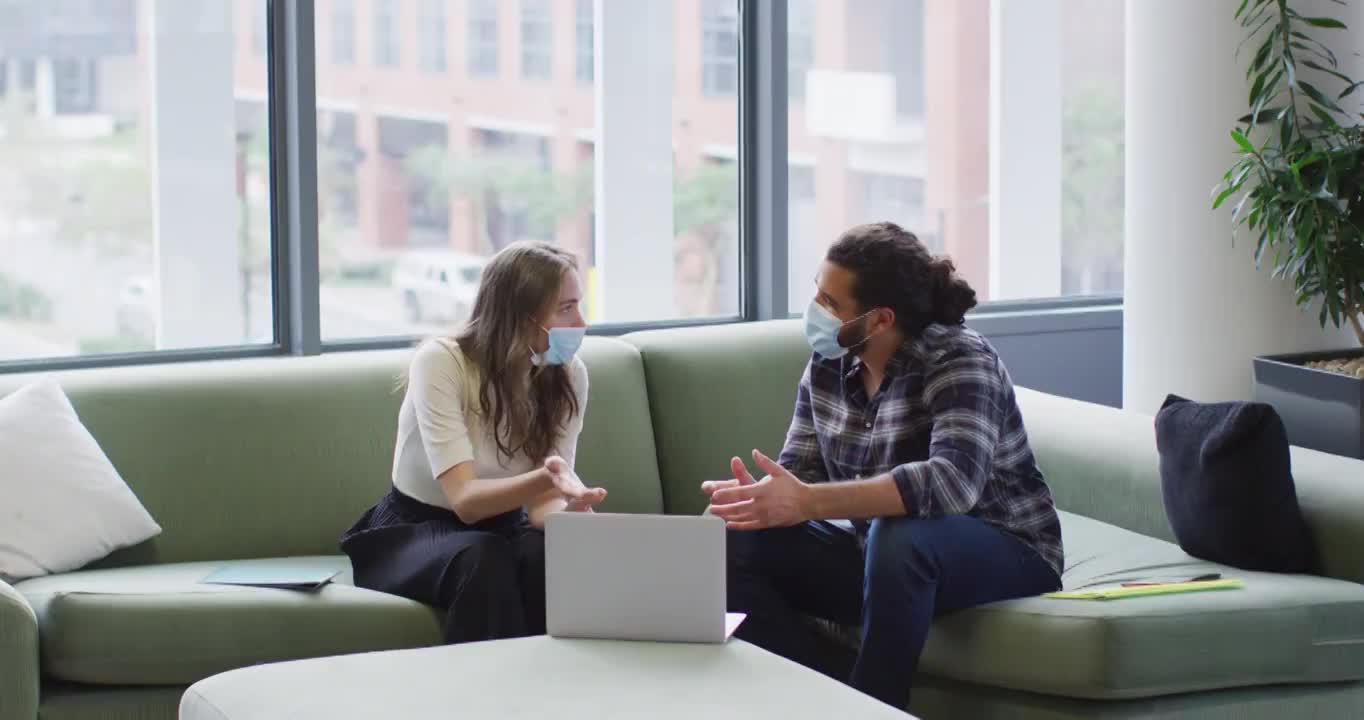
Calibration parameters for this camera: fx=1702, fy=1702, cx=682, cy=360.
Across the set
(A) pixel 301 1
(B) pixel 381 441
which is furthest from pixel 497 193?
(B) pixel 381 441

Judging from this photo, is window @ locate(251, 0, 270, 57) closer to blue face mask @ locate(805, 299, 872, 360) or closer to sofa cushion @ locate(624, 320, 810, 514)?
sofa cushion @ locate(624, 320, 810, 514)

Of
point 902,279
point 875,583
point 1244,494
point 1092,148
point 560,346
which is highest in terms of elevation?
point 1092,148

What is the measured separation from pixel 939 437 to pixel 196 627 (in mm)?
1375

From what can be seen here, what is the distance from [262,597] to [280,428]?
630 mm

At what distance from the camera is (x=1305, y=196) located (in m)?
4.12

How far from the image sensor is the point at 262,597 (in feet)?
10.2

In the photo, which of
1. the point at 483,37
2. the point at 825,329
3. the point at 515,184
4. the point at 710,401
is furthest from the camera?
the point at 515,184

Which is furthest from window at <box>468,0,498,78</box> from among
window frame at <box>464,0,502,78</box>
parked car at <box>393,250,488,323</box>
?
parked car at <box>393,250,488,323</box>

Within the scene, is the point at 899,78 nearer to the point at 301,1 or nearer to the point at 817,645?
the point at 301,1

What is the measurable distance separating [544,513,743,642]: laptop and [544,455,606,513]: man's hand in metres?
0.40

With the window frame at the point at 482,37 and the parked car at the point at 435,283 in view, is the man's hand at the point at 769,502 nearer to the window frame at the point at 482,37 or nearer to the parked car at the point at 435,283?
the parked car at the point at 435,283

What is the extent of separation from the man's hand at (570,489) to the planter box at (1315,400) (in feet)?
6.51

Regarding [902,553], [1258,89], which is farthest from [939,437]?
[1258,89]

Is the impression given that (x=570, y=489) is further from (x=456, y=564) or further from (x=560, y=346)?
(x=560, y=346)
